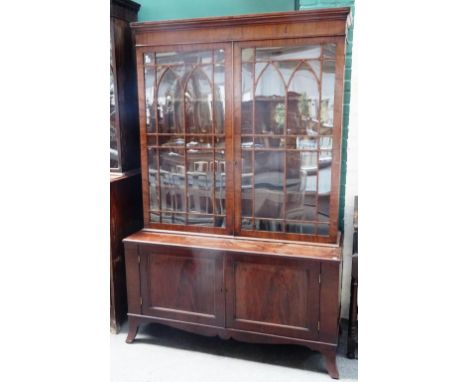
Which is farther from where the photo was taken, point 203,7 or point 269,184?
point 203,7

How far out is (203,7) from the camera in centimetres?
230

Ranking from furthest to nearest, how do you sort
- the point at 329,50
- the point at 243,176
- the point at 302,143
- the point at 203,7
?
the point at 203,7 → the point at 243,176 → the point at 302,143 → the point at 329,50

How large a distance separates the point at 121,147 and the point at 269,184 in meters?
0.93

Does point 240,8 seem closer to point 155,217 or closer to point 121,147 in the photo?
point 121,147

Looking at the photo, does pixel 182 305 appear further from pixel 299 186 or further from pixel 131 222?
pixel 299 186

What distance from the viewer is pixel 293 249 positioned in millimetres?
1899

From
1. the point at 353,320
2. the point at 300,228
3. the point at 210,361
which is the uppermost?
the point at 300,228

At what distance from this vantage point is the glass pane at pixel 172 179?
82.4 inches

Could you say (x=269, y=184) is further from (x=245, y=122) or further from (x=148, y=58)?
(x=148, y=58)

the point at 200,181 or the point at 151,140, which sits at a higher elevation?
the point at 151,140

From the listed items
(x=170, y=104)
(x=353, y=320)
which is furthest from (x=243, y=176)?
(x=353, y=320)

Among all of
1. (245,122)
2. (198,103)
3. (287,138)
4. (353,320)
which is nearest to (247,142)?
(245,122)

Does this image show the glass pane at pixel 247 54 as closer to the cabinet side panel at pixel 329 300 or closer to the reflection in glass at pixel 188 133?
the reflection in glass at pixel 188 133

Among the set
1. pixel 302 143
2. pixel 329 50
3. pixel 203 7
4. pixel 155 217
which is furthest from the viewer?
pixel 203 7
